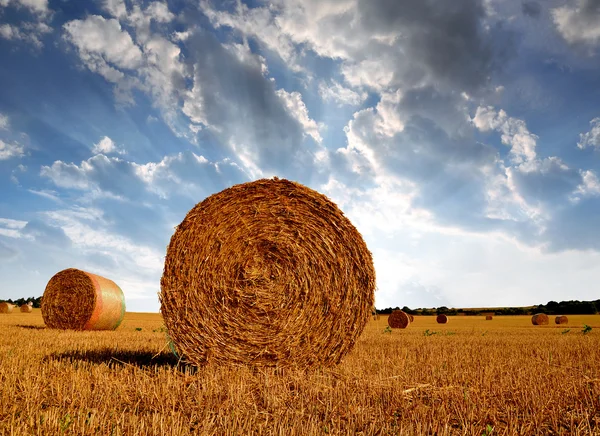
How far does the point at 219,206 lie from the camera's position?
6.41m

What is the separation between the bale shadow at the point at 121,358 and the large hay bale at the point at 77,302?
7.03 m

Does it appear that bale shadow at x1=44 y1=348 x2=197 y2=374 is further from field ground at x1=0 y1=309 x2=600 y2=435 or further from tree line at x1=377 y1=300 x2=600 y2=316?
tree line at x1=377 y1=300 x2=600 y2=316

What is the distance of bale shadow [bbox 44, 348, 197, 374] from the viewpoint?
259 inches

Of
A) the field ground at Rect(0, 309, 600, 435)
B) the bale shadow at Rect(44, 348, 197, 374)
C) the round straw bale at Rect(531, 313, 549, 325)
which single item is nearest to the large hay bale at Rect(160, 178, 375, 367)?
the field ground at Rect(0, 309, 600, 435)

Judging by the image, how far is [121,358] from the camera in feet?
23.8

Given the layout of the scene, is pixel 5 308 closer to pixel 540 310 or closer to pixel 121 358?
pixel 121 358

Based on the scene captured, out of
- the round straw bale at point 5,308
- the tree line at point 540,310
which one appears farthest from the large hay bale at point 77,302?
the tree line at point 540,310

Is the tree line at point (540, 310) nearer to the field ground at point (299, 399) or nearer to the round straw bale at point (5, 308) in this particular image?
the round straw bale at point (5, 308)

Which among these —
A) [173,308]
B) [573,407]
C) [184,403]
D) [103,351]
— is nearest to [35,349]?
[103,351]

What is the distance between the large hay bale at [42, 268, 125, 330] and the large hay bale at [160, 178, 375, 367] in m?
9.52

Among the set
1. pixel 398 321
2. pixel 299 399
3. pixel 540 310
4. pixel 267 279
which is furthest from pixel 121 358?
pixel 540 310

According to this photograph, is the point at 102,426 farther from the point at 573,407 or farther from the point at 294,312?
the point at 573,407

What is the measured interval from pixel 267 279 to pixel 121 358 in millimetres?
2805

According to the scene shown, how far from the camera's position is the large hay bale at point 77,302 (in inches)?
570
